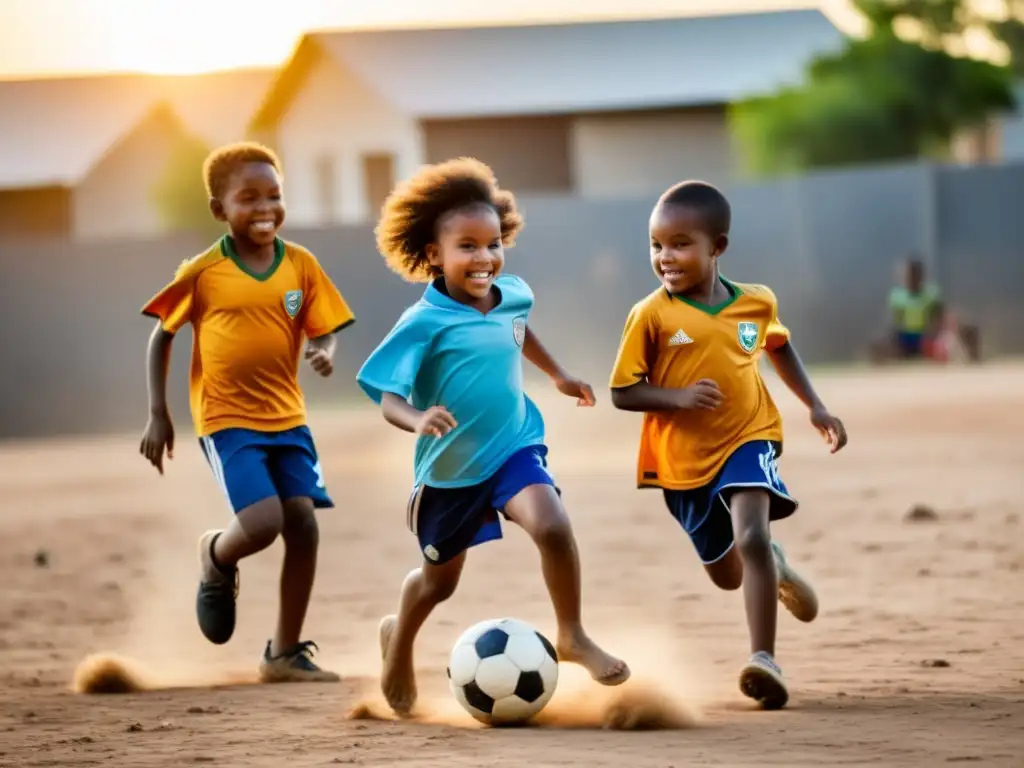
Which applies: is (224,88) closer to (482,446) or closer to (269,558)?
(269,558)

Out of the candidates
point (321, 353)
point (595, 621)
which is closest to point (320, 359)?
point (321, 353)

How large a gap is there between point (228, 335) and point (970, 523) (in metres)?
4.79

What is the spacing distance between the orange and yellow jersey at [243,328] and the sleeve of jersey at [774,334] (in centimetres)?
151

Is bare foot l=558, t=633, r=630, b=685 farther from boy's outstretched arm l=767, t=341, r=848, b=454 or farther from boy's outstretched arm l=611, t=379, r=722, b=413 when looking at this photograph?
boy's outstretched arm l=767, t=341, r=848, b=454

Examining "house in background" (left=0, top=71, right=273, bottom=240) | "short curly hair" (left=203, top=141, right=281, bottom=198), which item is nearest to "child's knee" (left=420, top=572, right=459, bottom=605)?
"short curly hair" (left=203, top=141, right=281, bottom=198)

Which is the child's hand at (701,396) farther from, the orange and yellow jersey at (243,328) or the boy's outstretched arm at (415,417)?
the orange and yellow jersey at (243,328)

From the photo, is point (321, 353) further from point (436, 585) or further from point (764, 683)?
point (764, 683)

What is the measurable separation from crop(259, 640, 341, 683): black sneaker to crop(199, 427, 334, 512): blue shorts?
512mm

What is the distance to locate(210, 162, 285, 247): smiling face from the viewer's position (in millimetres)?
6562

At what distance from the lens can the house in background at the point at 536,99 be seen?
36.6 meters

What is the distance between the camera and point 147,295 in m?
23.1

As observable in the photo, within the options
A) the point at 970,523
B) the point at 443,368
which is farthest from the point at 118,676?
the point at 970,523

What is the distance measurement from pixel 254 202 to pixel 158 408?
0.77 m

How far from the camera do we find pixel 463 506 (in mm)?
5609
